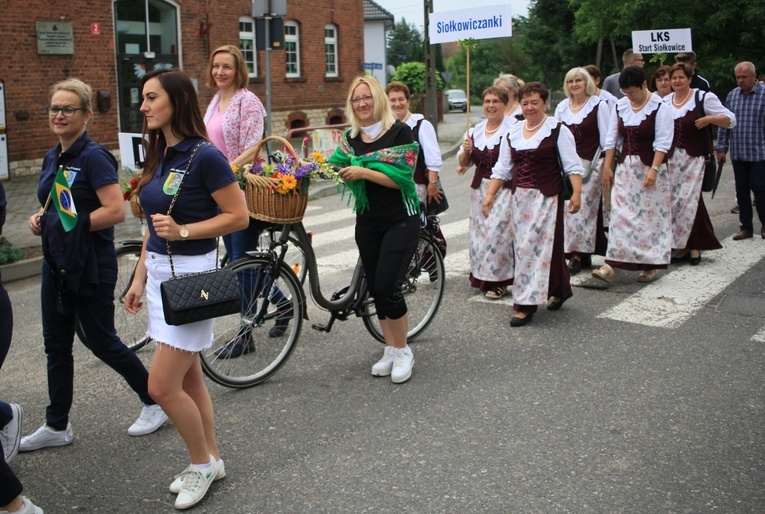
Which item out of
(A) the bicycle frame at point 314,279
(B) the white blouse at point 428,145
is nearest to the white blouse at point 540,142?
(B) the white blouse at point 428,145

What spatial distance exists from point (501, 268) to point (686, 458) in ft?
10.7

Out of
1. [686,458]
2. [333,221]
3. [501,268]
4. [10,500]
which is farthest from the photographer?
[333,221]

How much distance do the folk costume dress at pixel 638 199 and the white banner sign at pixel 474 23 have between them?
383 centimetres

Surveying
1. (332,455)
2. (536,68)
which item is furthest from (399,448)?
(536,68)

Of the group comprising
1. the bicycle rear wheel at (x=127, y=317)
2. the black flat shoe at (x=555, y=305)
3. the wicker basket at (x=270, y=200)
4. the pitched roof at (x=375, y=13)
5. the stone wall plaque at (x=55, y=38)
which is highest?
the pitched roof at (x=375, y=13)

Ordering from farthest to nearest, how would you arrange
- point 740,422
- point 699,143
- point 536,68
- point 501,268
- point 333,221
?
point 536,68 < point 333,221 < point 699,143 < point 501,268 < point 740,422

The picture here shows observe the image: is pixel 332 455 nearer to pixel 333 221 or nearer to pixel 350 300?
pixel 350 300

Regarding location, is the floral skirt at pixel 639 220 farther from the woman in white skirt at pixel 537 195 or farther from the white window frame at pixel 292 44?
the white window frame at pixel 292 44

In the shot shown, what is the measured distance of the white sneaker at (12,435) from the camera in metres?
4.14

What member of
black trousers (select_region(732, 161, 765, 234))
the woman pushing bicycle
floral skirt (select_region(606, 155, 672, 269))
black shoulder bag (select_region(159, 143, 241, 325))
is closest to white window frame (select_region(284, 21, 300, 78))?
black trousers (select_region(732, 161, 765, 234))

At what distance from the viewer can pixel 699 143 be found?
8578 mm

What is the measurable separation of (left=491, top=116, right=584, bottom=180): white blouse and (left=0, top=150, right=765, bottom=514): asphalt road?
1.20 meters

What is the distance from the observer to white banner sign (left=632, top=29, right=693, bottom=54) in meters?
12.5

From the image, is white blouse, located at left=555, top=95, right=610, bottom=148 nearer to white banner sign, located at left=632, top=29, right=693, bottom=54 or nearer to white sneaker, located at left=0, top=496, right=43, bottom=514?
white banner sign, located at left=632, top=29, right=693, bottom=54
